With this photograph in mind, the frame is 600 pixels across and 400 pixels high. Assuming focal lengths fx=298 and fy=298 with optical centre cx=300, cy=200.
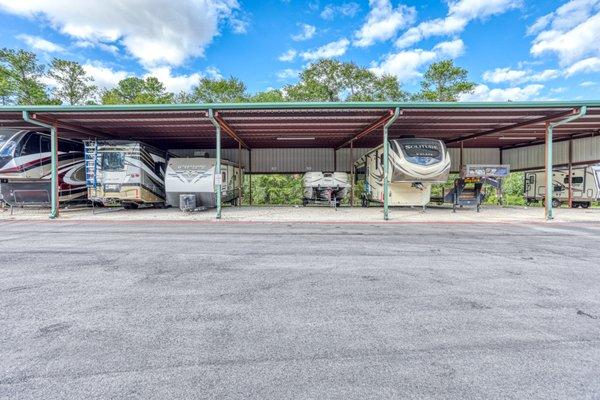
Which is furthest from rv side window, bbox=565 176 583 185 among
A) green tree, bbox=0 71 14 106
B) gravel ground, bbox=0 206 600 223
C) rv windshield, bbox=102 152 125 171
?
green tree, bbox=0 71 14 106

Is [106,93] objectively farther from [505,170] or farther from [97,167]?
[505,170]

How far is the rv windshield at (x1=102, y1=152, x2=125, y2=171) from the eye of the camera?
1117 centimetres

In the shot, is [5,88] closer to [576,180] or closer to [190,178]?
[190,178]

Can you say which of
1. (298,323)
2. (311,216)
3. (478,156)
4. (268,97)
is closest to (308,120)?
(311,216)

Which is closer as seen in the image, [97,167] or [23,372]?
[23,372]

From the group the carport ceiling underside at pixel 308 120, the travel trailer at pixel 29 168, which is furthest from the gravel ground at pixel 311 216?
the carport ceiling underside at pixel 308 120

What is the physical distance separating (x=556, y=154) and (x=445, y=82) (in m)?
18.5

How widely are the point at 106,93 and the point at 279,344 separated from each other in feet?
139

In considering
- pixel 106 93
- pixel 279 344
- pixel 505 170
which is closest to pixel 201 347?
pixel 279 344

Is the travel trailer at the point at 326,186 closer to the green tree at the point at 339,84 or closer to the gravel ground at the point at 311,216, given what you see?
the gravel ground at the point at 311,216

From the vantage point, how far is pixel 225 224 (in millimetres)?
9312

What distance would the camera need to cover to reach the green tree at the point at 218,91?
111 ft

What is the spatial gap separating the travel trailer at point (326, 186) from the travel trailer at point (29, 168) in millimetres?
10437

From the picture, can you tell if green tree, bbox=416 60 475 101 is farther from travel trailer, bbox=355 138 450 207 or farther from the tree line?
travel trailer, bbox=355 138 450 207
